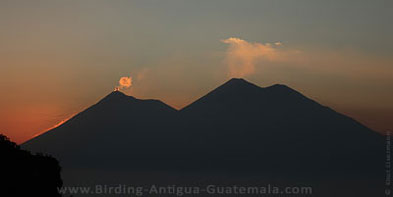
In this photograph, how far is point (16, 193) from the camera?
39125 millimetres

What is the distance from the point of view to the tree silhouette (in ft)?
129

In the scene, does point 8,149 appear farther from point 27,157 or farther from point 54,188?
point 54,188

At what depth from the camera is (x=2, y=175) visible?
129ft

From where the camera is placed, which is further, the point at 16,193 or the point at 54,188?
the point at 54,188

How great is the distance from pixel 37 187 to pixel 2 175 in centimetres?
264

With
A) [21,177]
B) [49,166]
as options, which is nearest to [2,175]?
[21,177]

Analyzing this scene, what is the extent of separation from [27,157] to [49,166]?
1.73 meters

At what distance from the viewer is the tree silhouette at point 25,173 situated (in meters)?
39.2

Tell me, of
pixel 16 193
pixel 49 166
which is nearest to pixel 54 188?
pixel 49 166

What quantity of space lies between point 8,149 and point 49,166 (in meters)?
2.96

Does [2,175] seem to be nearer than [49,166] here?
Yes

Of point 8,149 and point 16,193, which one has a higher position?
point 8,149

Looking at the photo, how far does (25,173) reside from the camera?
4084cm

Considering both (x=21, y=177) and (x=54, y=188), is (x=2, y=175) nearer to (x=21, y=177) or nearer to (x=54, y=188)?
(x=21, y=177)
